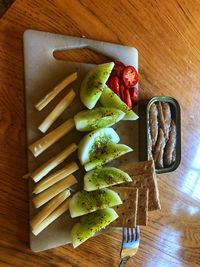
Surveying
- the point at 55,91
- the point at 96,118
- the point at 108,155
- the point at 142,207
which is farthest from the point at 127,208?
the point at 55,91

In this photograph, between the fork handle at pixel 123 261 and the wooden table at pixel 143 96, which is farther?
the fork handle at pixel 123 261

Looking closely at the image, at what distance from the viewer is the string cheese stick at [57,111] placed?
109cm

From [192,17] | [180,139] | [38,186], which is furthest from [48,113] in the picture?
[192,17]

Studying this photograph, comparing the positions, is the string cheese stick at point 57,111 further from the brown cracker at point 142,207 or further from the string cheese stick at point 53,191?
the brown cracker at point 142,207

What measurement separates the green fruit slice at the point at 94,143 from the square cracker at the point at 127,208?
125 millimetres

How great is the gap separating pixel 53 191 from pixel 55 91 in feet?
0.89

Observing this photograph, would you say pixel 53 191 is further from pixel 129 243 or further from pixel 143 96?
pixel 143 96

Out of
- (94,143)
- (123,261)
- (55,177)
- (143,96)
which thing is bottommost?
(123,261)

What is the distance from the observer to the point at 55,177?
109cm

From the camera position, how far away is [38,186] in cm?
107

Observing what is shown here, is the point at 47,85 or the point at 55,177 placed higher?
the point at 47,85

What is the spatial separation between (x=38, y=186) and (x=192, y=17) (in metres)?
0.82

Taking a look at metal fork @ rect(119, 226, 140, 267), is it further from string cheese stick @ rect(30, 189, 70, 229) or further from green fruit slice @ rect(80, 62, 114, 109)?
green fruit slice @ rect(80, 62, 114, 109)

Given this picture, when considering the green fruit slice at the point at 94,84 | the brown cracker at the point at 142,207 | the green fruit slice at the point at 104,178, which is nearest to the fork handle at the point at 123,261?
the brown cracker at the point at 142,207
